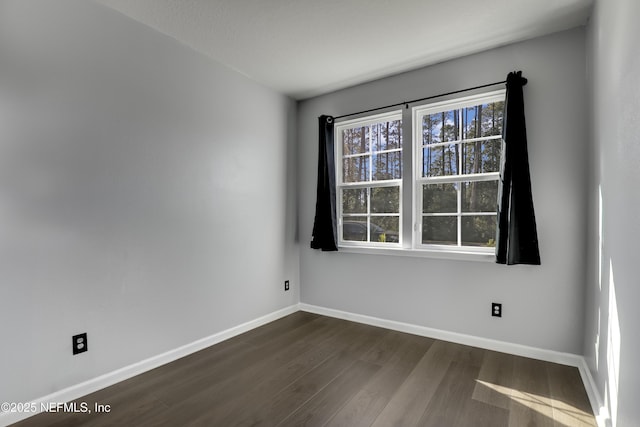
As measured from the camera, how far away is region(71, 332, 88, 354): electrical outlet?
6.63ft

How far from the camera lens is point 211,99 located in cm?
291

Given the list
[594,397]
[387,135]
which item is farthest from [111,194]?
[594,397]

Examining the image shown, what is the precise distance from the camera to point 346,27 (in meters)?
2.41

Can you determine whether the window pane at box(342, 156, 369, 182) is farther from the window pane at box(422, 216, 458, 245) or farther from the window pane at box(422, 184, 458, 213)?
the window pane at box(422, 216, 458, 245)

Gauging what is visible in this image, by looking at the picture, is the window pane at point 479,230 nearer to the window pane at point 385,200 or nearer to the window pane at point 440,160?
the window pane at point 440,160

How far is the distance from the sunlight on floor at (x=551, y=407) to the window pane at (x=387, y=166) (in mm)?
1996

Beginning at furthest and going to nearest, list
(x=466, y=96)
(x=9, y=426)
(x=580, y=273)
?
(x=466, y=96) → (x=580, y=273) → (x=9, y=426)

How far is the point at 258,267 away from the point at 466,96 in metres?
2.60

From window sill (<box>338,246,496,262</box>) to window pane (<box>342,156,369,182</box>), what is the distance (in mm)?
782

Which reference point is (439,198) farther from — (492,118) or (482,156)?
(492,118)

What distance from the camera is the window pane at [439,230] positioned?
116 inches

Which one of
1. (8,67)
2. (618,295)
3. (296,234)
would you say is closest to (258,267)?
(296,234)

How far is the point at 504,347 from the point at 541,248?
87cm

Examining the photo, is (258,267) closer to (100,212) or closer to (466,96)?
(100,212)
